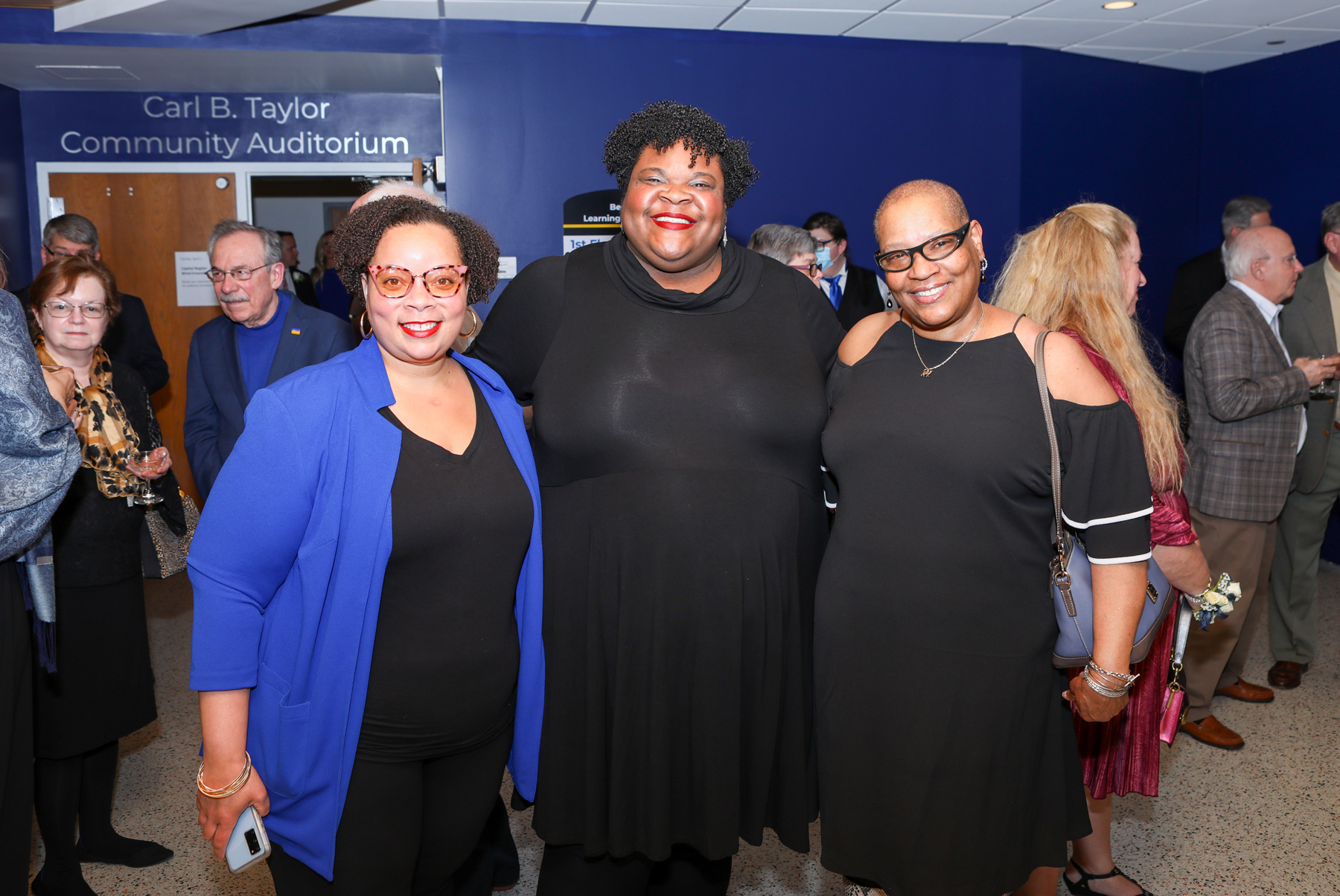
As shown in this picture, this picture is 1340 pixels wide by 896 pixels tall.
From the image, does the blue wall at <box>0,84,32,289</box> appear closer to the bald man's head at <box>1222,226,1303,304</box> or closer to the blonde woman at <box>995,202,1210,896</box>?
the blonde woman at <box>995,202,1210,896</box>

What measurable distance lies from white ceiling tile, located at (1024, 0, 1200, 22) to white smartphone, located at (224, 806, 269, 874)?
5684 mm

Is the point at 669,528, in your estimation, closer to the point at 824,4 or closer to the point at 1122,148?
the point at 824,4

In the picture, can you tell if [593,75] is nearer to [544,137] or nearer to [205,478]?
[544,137]

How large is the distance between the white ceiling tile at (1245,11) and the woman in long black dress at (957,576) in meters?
4.94

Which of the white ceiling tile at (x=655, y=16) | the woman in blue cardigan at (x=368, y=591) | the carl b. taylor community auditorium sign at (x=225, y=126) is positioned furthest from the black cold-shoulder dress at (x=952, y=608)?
the carl b. taylor community auditorium sign at (x=225, y=126)

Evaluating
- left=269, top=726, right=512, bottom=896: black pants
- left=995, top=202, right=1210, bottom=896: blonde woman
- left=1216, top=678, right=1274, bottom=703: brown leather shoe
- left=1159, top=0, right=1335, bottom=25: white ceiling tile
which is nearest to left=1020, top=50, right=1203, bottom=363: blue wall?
left=1159, top=0, right=1335, bottom=25: white ceiling tile

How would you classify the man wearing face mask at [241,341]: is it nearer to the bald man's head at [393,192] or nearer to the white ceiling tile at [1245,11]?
the bald man's head at [393,192]

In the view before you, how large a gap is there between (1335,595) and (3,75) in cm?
918

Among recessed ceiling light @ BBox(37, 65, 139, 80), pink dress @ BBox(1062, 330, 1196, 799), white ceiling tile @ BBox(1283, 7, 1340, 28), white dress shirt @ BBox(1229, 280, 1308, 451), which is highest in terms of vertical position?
white ceiling tile @ BBox(1283, 7, 1340, 28)

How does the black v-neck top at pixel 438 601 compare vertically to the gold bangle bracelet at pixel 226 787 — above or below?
above

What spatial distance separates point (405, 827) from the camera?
5.56 ft

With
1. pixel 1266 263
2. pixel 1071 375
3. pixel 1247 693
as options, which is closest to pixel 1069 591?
pixel 1071 375

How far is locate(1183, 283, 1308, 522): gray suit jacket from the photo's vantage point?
144 inches

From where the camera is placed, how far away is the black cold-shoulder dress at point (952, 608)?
69.7 inches
